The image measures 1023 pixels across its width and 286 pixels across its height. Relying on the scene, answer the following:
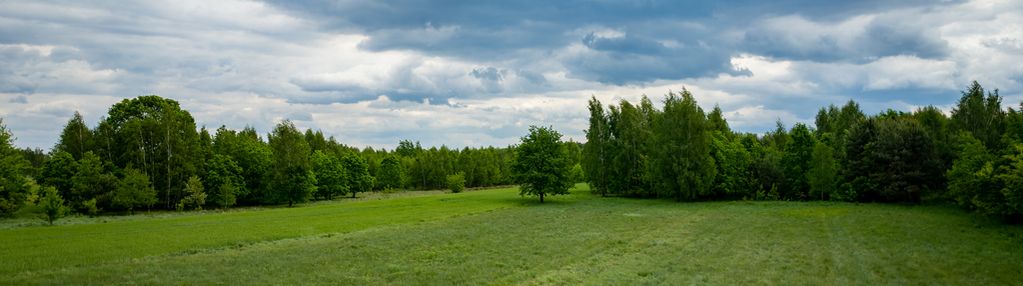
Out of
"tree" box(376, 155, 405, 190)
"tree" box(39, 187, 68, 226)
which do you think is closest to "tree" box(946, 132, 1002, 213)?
"tree" box(39, 187, 68, 226)

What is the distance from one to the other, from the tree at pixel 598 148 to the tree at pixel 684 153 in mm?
10111

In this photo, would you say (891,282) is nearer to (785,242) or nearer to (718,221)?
(785,242)

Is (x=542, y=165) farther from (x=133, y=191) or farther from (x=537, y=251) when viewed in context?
(x=133, y=191)

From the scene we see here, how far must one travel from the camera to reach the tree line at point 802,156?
5612 cm

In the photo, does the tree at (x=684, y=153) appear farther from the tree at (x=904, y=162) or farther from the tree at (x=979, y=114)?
the tree at (x=979, y=114)

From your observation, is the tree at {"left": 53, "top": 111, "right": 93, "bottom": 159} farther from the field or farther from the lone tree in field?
the lone tree in field

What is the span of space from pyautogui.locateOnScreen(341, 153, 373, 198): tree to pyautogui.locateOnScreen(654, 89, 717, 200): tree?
53026 millimetres

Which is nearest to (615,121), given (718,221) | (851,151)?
(851,151)

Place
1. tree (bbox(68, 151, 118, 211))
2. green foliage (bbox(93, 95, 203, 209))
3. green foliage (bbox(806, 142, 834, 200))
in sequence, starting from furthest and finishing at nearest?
green foliage (bbox(93, 95, 203, 209)) → green foliage (bbox(806, 142, 834, 200)) → tree (bbox(68, 151, 118, 211))

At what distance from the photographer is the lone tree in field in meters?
68.2

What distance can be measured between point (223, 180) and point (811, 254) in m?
68.7

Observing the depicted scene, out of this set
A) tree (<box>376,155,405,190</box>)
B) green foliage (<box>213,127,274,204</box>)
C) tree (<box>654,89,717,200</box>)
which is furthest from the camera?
tree (<box>376,155,405,190</box>)

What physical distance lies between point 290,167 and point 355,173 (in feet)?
67.4

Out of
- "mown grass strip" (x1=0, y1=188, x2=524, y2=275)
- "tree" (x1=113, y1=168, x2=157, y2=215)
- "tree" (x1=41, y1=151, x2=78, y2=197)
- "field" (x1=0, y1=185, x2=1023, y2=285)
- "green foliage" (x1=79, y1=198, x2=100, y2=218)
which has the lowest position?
"field" (x1=0, y1=185, x2=1023, y2=285)
